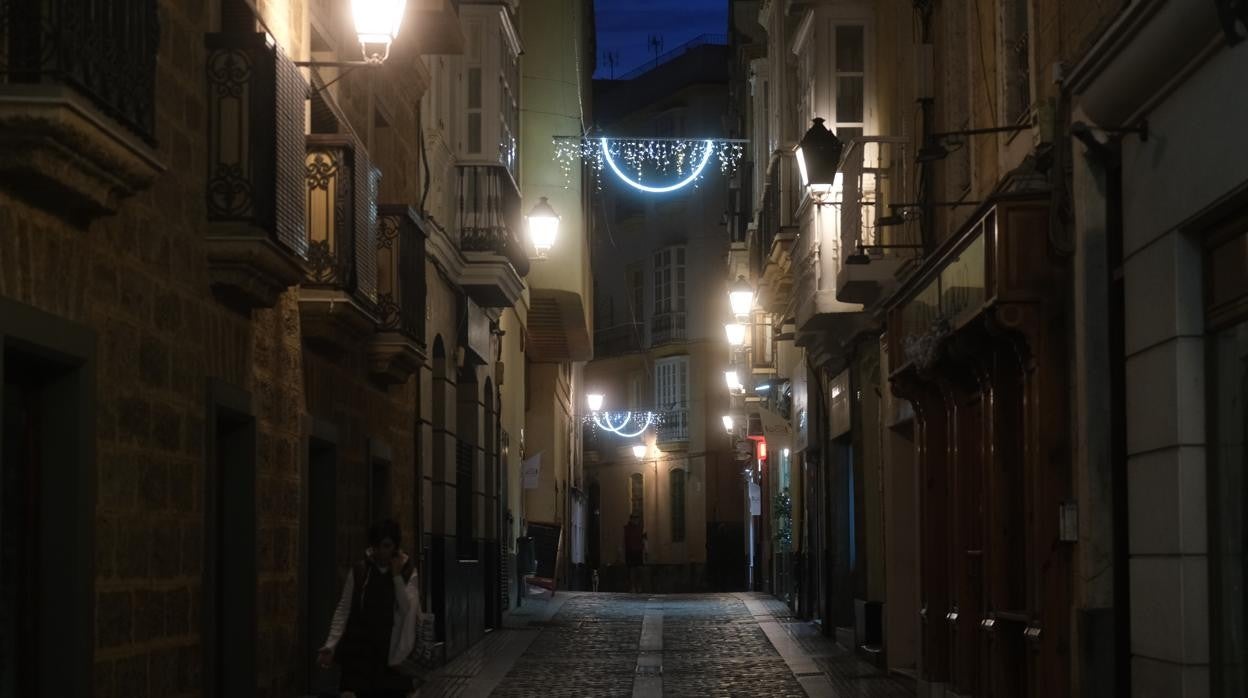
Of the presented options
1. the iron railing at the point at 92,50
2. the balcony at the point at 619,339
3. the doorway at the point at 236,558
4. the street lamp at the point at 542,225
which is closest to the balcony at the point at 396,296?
the doorway at the point at 236,558

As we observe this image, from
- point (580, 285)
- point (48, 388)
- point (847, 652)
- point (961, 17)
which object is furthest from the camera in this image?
point (580, 285)

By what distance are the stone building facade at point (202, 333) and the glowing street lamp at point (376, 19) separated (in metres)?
0.23

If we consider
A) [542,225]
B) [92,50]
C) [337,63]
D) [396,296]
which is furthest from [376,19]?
[542,225]

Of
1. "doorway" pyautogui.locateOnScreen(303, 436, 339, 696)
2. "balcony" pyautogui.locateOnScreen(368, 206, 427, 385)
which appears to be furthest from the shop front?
"doorway" pyautogui.locateOnScreen(303, 436, 339, 696)

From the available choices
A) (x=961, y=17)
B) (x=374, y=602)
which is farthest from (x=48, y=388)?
(x=961, y=17)

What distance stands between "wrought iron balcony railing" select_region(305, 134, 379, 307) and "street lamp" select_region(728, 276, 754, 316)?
2048cm

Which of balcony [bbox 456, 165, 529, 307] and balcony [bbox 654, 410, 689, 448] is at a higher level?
balcony [bbox 456, 165, 529, 307]

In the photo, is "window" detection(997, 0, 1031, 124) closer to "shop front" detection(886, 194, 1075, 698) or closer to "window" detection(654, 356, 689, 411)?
"shop front" detection(886, 194, 1075, 698)

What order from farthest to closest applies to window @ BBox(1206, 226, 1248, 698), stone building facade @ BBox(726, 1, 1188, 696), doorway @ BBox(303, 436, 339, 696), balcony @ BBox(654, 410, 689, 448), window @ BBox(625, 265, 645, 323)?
window @ BBox(625, 265, 645, 323)
balcony @ BBox(654, 410, 689, 448)
doorway @ BBox(303, 436, 339, 696)
stone building facade @ BBox(726, 1, 1188, 696)
window @ BBox(1206, 226, 1248, 698)

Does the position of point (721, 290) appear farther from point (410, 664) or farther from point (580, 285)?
point (410, 664)

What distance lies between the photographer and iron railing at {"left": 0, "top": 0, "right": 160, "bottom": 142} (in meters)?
7.38

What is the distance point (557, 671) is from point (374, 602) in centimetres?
881

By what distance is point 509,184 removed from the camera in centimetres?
2350

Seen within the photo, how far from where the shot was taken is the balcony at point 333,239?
13.7 m
